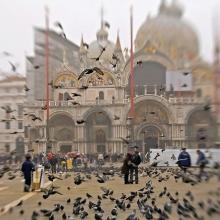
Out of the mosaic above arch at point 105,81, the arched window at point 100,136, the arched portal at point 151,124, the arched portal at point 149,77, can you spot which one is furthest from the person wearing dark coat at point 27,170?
the arched portal at point 149,77

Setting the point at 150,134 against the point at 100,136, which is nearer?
the point at 150,134

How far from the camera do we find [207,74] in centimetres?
2002

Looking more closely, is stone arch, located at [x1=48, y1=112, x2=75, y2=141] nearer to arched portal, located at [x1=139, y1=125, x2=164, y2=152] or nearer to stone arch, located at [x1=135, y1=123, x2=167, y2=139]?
stone arch, located at [x1=135, y1=123, x2=167, y2=139]

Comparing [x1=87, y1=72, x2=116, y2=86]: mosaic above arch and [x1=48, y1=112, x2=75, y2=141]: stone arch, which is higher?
[x1=87, y1=72, x2=116, y2=86]: mosaic above arch

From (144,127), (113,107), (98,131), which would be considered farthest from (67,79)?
(144,127)

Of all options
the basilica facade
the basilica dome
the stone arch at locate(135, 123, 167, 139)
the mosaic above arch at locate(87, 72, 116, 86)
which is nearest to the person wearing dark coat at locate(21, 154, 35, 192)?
the basilica dome

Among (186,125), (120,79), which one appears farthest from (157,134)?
(120,79)

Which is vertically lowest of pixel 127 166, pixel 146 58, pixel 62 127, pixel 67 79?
pixel 127 166

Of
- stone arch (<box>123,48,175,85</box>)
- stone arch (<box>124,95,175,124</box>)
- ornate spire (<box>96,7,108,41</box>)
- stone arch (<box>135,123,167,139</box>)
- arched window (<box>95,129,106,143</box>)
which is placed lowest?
arched window (<box>95,129,106,143</box>)

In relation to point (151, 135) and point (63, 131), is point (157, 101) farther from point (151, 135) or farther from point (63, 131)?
point (63, 131)

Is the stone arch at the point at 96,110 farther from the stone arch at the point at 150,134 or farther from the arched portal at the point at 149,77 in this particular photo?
the arched portal at the point at 149,77

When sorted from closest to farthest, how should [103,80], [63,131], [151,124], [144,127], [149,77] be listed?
[144,127], [151,124], [103,80], [63,131], [149,77]

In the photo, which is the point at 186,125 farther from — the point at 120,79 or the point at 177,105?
the point at 120,79

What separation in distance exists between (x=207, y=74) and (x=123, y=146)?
47464mm
